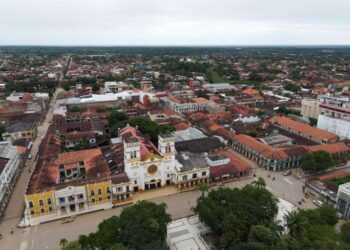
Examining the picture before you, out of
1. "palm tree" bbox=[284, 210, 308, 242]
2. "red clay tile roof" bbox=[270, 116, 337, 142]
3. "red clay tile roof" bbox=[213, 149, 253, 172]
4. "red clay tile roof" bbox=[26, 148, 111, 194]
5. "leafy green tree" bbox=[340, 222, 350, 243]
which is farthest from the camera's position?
"red clay tile roof" bbox=[270, 116, 337, 142]

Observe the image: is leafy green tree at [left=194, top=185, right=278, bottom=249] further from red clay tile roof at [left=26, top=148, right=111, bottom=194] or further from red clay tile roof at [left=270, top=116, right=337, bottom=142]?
red clay tile roof at [left=270, top=116, right=337, bottom=142]

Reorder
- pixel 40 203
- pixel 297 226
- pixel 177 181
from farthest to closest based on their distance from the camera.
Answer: pixel 177 181
pixel 40 203
pixel 297 226

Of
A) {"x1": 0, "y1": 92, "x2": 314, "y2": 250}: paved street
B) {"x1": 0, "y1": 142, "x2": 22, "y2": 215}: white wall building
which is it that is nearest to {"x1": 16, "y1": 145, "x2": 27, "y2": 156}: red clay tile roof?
{"x1": 0, "y1": 142, "x2": 22, "y2": 215}: white wall building

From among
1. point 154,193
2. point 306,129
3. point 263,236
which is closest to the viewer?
point 263,236

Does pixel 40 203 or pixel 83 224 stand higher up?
pixel 40 203

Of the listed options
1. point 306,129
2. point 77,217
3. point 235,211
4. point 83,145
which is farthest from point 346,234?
point 83,145

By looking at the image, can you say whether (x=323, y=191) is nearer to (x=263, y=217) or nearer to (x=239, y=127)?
(x=263, y=217)

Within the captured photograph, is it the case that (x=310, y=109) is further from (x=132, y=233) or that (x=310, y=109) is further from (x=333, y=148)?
(x=132, y=233)

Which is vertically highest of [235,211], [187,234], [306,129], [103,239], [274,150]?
[235,211]

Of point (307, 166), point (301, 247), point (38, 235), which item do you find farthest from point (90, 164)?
point (307, 166)

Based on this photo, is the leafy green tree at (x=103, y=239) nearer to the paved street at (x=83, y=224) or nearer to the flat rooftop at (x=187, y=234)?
the paved street at (x=83, y=224)

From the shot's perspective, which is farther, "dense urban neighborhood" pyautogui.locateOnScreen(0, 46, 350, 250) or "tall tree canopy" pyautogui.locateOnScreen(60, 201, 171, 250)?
"dense urban neighborhood" pyautogui.locateOnScreen(0, 46, 350, 250)
